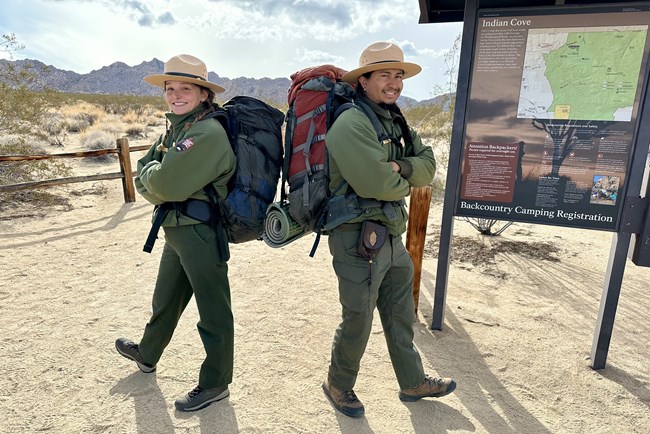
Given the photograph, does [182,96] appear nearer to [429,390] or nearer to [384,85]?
[384,85]

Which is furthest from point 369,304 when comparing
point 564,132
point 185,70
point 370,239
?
point 564,132

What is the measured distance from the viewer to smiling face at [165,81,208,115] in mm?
2523

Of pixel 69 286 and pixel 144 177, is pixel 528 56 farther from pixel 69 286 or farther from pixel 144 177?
pixel 69 286

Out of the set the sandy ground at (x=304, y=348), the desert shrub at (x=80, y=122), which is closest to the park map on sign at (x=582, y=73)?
the sandy ground at (x=304, y=348)

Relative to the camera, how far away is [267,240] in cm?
259

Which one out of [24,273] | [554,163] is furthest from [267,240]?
[24,273]

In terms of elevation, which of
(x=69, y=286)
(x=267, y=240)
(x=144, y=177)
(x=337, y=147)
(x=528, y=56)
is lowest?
(x=69, y=286)

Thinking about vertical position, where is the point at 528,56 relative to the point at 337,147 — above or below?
above

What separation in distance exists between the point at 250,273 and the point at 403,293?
2.80 m

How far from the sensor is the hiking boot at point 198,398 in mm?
2723

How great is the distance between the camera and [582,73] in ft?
10.1

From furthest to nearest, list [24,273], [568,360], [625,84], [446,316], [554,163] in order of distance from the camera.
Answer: [24,273] < [446,316] < [568,360] < [554,163] < [625,84]

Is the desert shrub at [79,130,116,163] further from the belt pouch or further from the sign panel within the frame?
the belt pouch

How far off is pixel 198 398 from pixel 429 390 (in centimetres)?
151
